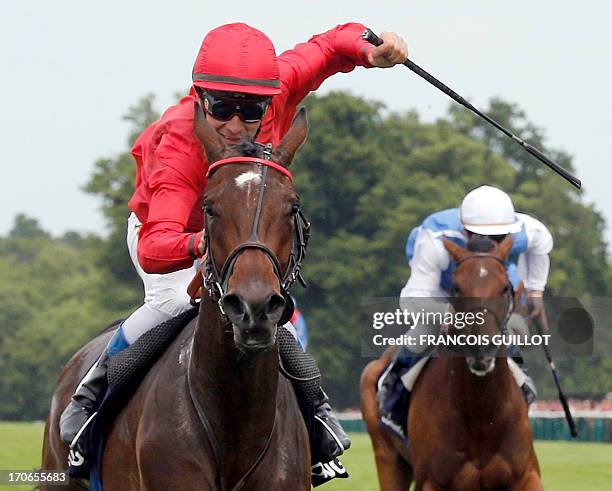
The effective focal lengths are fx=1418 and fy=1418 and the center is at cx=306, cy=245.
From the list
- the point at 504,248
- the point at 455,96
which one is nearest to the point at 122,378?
the point at 455,96

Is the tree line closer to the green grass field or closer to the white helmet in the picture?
the green grass field

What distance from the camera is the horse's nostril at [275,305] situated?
15.0ft

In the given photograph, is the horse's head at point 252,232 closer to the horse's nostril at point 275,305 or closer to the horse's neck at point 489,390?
the horse's nostril at point 275,305

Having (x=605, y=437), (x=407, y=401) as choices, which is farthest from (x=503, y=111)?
(x=407, y=401)

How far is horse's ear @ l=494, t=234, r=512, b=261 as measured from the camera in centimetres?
959

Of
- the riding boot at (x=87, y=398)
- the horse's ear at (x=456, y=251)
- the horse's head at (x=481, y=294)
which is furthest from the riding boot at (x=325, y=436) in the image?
the horse's ear at (x=456, y=251)

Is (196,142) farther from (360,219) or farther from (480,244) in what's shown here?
(360,219)

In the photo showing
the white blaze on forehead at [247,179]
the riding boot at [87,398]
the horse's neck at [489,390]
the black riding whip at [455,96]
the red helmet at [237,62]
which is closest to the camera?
the white blaze on forehead at [247,179]

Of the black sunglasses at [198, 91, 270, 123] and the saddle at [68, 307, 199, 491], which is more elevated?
the black sunglasses at [198, 91, 270, 123]

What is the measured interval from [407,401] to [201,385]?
17.3 ft

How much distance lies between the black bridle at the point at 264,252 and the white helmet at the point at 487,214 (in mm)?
5230

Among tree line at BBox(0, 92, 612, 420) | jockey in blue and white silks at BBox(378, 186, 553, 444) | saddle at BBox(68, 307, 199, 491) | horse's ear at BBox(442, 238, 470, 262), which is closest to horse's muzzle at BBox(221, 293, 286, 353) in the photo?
saddle at BBox(68, 307, 199, 491)

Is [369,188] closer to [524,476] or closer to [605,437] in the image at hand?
[605,437]

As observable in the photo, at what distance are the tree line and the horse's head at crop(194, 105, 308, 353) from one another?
43.1 meters
